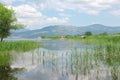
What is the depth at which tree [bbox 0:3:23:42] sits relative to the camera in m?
64.6

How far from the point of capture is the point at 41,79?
70.8 feet

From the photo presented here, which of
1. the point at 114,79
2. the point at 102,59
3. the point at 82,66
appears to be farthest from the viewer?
the point at 102,59

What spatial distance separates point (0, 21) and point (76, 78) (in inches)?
1808

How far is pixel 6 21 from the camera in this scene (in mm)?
65812

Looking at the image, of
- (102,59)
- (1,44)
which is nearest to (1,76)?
(102,59)

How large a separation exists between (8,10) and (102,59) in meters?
39.3

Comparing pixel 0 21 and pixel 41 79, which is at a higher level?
pixel 0 21

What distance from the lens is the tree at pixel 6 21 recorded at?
212ft

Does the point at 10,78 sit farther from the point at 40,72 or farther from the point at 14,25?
the point at 14,25

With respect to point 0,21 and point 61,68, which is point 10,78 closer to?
point 61,68

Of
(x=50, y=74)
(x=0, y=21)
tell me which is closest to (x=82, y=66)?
(x=50, y=74)

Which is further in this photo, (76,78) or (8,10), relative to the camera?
(8,10)

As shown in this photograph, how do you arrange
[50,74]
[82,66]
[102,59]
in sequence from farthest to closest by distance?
[102,59] → [82,66] → [50,74]

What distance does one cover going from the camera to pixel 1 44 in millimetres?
48250
